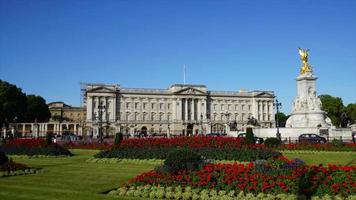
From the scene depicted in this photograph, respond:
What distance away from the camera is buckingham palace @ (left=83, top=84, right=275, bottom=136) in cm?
11175

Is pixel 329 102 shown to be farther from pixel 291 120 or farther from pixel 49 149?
pixel 49 149

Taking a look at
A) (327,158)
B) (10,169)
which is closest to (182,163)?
(10,169)

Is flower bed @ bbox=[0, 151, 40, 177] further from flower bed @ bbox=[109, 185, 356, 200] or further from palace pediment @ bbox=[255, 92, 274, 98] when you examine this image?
palace pediment @ bbox=[255, 92, 274, 98]

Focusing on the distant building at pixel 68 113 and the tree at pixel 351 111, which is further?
the distant building at pixel 68 113

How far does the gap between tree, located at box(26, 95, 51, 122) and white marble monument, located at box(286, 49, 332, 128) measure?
76.3 m

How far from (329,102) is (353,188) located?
9909cm

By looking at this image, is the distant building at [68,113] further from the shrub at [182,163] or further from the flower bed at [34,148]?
the shrub at [182,163]

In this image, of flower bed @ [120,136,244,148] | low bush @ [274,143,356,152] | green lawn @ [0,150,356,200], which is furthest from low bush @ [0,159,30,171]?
low bush @ [274,143,356,152]

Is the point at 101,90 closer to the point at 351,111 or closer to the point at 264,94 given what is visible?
the point at 264,94

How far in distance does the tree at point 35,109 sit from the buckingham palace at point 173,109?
1172 centimetres

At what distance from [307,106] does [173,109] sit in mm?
75208

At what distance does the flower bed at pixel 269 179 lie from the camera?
11500 mm

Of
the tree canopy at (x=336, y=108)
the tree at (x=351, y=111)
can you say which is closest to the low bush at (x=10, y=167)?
the tree canopy at (x=336, y=108)

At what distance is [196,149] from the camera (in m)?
23.2
